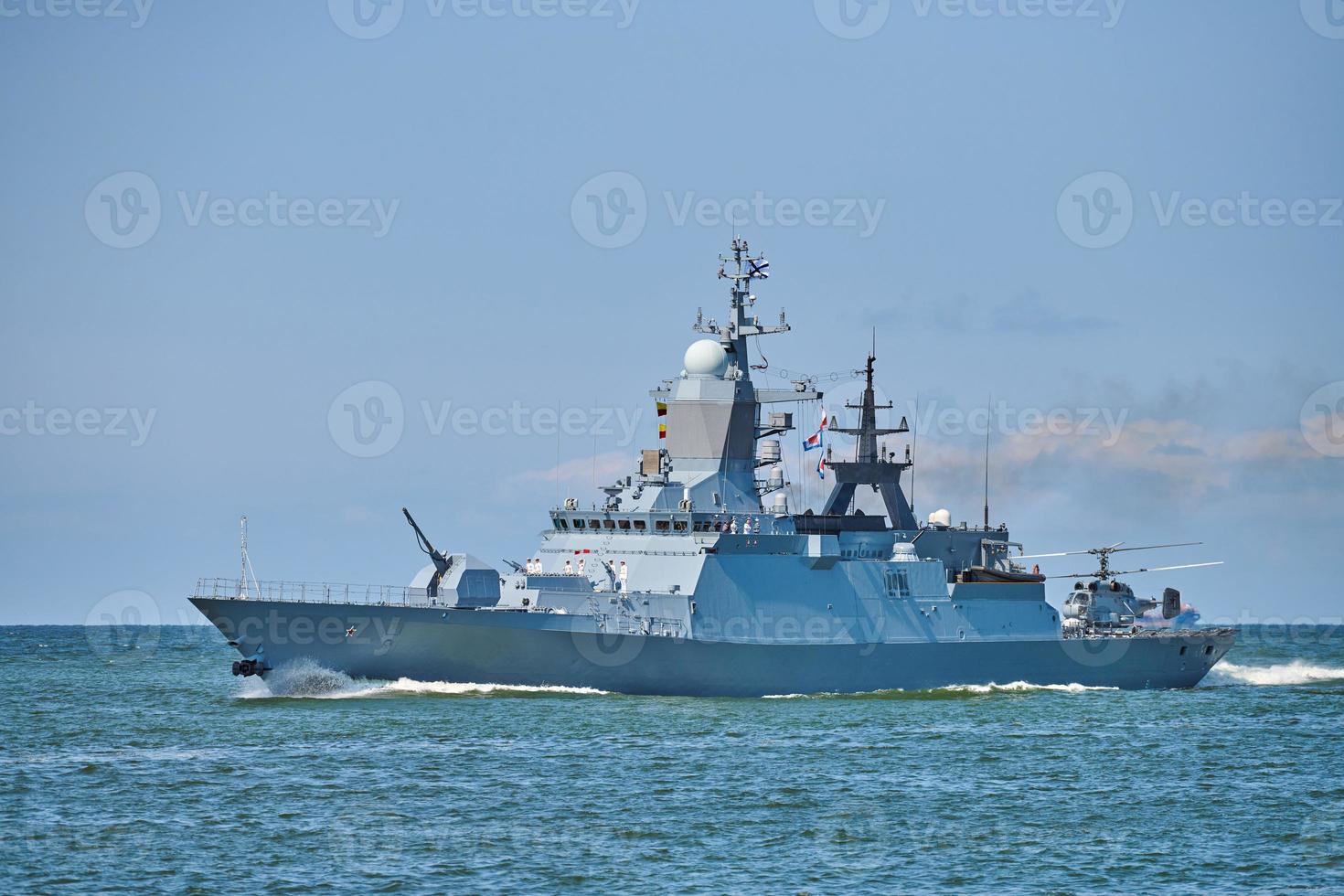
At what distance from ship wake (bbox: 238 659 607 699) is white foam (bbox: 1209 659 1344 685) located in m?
25.5

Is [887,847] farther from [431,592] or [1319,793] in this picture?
[431,592]

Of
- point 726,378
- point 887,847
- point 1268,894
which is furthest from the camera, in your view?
point 726,378

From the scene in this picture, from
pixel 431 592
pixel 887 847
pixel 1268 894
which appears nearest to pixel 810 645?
pixel 431 592

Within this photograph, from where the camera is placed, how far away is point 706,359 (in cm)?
3641

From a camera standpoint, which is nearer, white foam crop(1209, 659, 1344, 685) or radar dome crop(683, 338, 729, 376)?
radar dome crop(683, 338, 729, 376)

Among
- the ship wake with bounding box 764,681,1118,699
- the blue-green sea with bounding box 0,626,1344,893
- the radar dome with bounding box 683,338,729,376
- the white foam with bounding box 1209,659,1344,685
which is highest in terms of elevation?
the radar dome with bounding box 683,338,729,376

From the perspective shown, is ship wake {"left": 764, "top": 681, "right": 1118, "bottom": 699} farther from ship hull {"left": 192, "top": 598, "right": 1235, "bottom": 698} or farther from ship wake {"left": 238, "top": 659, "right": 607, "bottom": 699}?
ship wake {"left": 238, "top": 659, "right": 607, "bottom": 699}

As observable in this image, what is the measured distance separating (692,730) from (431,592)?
6.41 m

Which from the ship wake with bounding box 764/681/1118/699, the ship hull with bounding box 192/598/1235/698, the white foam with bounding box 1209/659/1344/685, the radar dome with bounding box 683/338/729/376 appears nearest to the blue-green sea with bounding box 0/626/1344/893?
the ship wake with bounding box 764/681/1118/699

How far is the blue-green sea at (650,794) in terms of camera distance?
19016mm

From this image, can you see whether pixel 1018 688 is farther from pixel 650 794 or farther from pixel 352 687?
pixel 650 794

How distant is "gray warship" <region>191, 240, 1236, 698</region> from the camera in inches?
1235

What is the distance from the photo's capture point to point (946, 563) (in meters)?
38.9

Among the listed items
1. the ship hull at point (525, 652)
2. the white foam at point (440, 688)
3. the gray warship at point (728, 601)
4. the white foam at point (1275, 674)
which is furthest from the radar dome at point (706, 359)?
the white foam at point (1275, 674)
